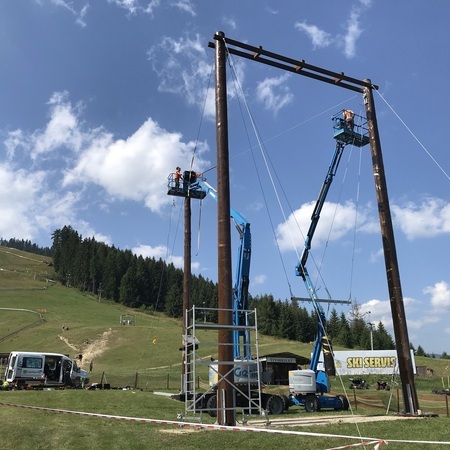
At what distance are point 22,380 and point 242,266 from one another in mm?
22423

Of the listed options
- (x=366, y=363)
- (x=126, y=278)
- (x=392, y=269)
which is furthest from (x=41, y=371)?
(x=126, y=278)

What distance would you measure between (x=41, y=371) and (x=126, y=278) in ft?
447

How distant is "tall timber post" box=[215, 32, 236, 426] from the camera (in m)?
14.0

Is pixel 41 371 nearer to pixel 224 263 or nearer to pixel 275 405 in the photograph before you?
pixel 275 405

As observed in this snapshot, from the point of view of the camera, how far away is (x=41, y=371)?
37875 mm

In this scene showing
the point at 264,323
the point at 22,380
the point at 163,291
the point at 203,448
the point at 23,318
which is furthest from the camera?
the point at 163,291

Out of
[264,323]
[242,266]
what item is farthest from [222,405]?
[264,323]

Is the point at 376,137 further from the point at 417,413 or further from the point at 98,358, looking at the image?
the point at 98,358

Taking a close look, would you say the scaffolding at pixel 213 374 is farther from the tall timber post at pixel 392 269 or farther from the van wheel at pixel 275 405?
the tall timber post at pixel 392 269

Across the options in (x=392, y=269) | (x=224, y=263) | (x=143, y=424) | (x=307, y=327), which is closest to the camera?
(x=224, y=263)

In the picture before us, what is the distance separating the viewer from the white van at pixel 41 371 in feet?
122

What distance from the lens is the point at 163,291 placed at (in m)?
181

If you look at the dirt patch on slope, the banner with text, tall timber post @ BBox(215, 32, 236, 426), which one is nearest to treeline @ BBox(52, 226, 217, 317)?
the dirt patch on slope

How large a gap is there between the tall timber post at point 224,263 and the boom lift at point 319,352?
25.0 ft
